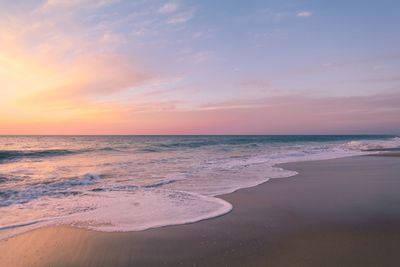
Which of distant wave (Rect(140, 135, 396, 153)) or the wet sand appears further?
distant wave (Rect(140, 135, 396, 153))

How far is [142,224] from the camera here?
6043 mm

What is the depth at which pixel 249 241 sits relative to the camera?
4996 mm

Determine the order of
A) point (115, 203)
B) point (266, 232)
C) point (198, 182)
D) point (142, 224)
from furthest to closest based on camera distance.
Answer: point (198, 182)
point (115, 203)
point (142, 224)
point (266, 232)

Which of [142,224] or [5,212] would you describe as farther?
[5,212]

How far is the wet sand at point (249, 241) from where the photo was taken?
4.31 m

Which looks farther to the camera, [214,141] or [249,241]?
[214,141]

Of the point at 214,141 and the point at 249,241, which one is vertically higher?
the point at 214,141

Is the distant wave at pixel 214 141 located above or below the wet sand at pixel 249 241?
above

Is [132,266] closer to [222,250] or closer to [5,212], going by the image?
[222,250]

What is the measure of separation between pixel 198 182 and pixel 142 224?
17.3 feet

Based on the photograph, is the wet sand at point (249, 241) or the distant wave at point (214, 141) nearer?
the wet sand at point (249, 241)

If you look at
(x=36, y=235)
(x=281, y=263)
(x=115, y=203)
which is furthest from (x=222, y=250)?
(x=115, y=203)

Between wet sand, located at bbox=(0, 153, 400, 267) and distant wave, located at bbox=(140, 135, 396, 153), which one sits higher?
distant wave, located at bbox=(140, 135, 396, 153)

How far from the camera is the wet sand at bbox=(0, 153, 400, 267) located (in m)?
4.31
